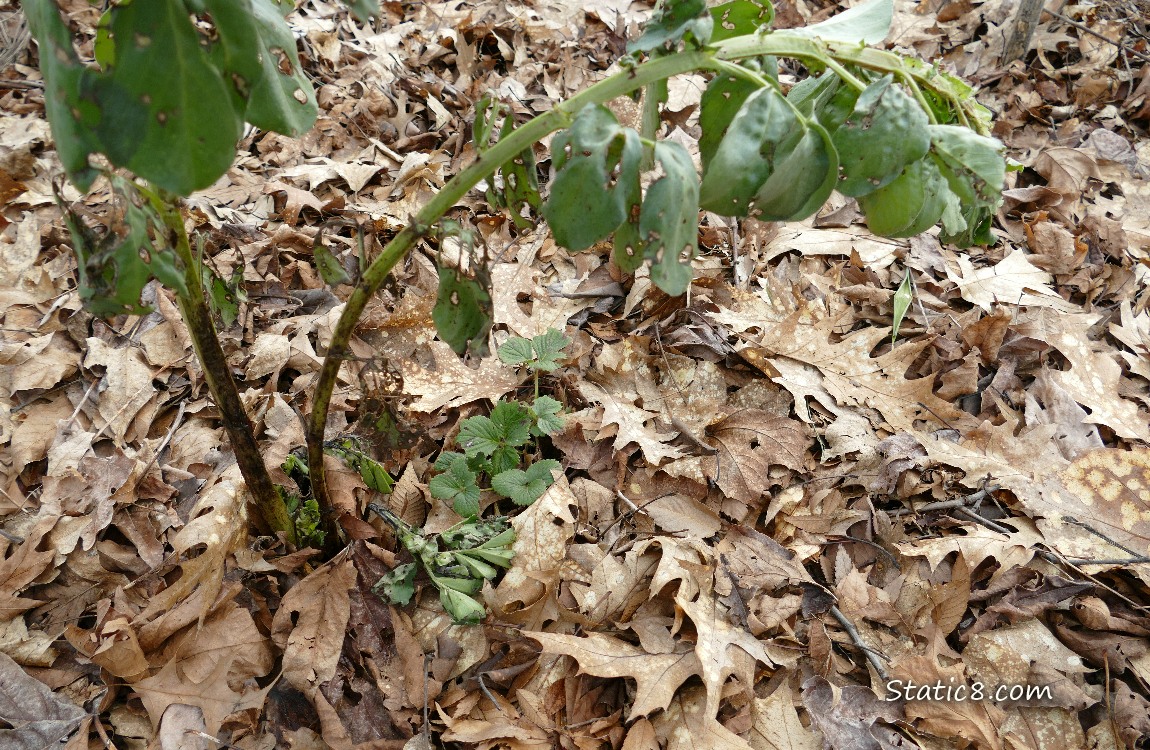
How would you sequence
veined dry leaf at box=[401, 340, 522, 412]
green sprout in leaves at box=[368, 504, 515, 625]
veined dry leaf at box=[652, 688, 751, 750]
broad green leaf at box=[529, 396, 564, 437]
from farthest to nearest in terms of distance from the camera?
veined dry leaf at box=[401, 340, 522, 412] < broad green leaf at box=[529, 396, 564, 437] < green sprout in leaves at box=[368, 504, 515, 625] < veined dry leaf at box=[652, 688, 751, 750]

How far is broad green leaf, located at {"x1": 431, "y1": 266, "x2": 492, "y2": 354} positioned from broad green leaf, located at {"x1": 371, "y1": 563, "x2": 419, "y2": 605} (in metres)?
0.73

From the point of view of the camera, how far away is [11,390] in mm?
2043

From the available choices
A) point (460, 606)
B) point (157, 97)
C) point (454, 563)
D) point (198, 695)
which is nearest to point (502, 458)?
point (454, 563)

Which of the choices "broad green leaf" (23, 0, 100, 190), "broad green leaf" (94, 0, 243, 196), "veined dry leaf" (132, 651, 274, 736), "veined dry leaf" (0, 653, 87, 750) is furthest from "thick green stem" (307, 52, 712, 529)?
"veined dry leaf" (0, 653, 87, 750)

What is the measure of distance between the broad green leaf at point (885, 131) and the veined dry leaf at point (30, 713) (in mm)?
1888

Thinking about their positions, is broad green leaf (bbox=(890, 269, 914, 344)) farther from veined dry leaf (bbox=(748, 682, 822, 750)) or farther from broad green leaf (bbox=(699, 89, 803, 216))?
broad green leaf (bbox=(699, 89, 803, 216))

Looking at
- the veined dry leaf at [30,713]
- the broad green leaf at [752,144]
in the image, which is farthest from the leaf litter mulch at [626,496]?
the broad green leaf at [752,144]

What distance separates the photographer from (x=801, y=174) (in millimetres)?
1039

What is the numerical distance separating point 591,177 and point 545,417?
1014 mm

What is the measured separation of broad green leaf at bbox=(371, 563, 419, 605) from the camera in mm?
1688

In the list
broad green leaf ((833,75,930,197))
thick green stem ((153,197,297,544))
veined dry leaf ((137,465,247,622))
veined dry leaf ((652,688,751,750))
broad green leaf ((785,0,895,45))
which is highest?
broad green leaf ((785,0,895,45))

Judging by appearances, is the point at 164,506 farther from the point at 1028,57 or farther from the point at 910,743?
the point at 1028,57

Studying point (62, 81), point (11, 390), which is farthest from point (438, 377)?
point (62, 81)

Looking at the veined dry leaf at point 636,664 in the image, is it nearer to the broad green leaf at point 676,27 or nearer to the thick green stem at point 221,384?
the thick green stem at point 221,384
